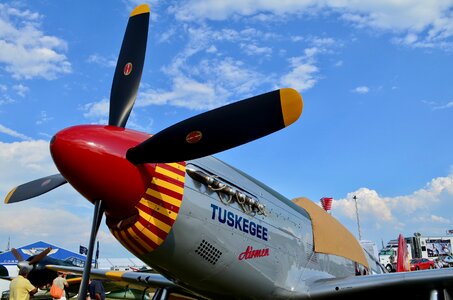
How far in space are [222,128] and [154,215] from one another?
116 cm

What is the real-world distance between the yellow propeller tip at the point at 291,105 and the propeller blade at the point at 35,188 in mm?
3168

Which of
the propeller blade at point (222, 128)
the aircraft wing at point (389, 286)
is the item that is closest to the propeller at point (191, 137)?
the propeller blade at point (222, 128)

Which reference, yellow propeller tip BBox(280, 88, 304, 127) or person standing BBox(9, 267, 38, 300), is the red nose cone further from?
person standing BBox(9, 267, 38, 300)

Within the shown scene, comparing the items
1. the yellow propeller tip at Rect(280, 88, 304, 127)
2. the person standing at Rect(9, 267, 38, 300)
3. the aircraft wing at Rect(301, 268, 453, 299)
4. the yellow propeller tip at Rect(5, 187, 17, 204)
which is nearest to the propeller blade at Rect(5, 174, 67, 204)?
the yellow propeller tip at Rect(5, 187, 17, 204)

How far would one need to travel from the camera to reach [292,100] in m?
3.70

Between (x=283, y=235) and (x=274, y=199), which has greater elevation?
(x=274, y=199)

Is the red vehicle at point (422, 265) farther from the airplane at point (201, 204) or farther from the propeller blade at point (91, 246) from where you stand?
the propeller blade at point (91, 246)

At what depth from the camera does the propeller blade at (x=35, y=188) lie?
17.9ft

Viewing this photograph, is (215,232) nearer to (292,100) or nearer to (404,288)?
(292,100)

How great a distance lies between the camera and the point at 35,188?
18.2ft

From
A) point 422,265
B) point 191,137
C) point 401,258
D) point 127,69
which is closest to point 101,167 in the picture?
point 191,137

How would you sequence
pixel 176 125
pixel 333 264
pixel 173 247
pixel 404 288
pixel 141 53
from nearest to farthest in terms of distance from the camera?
pixel 176 125
pixel 173 247
pixel 141 53
pixel 404 288
pixel 333 264

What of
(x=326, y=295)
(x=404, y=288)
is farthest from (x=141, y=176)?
(x=404, y=288)

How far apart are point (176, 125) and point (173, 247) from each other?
4.36 feet
